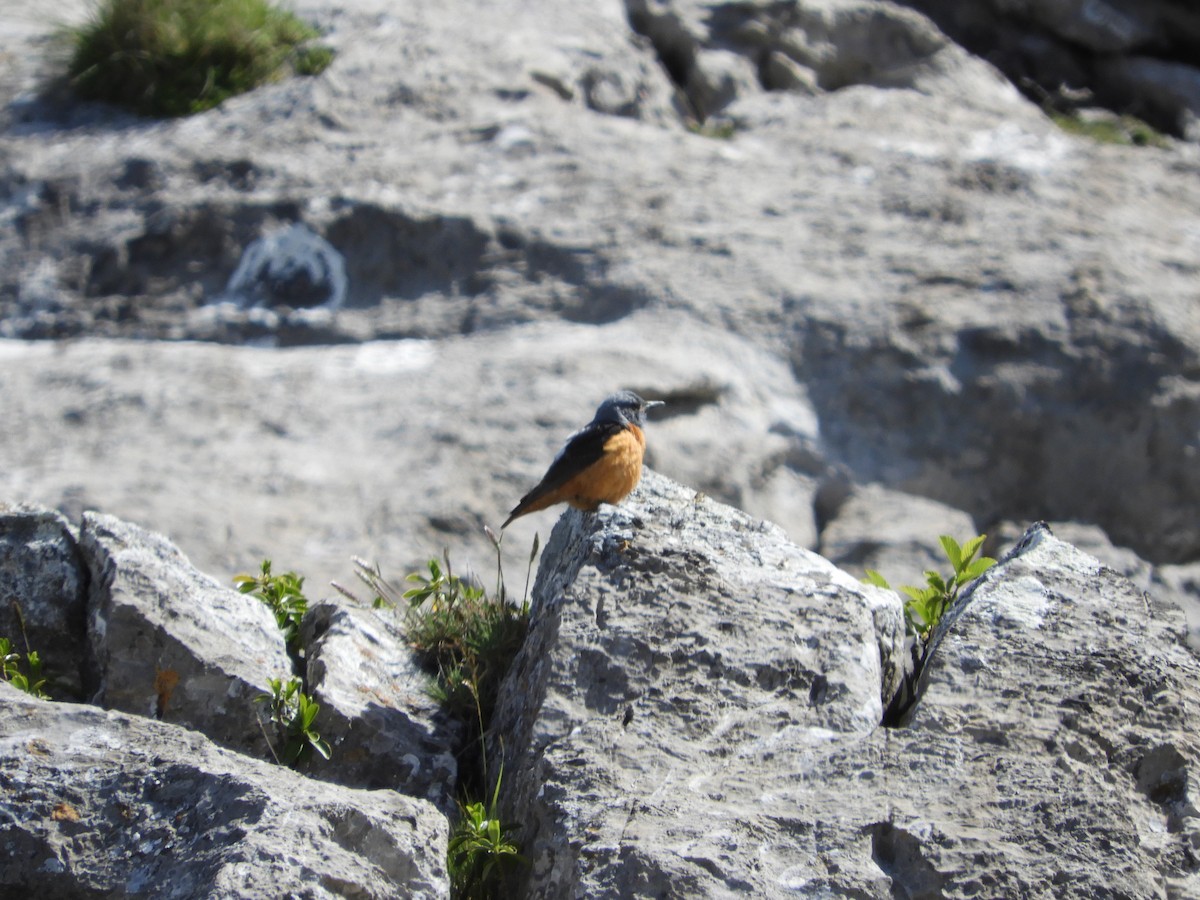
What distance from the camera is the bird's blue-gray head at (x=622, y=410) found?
6.36m

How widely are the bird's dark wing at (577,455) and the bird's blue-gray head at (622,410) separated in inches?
7.7

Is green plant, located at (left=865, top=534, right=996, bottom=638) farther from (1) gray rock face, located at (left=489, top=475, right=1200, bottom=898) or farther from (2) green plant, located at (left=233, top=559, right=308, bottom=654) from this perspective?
(2) green plant, located at (left=233, top=559, right=308, bottom=654)

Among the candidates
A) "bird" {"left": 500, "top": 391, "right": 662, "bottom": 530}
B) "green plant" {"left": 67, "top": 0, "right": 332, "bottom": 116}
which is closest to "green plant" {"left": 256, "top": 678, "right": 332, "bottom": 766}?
"bird" {"left": 500, "top": 391, "right": 662, "bottom": 530}

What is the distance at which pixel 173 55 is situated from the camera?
10180 millimetres

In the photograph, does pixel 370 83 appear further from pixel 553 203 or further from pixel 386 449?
pixel 386 449

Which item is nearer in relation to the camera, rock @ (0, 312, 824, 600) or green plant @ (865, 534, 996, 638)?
green plant @ (865, 534, 996, 638)

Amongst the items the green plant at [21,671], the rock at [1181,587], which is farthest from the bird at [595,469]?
the rock at [1181,587]

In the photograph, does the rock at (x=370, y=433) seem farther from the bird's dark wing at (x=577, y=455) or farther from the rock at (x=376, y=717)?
the rock at (x=376, y=717)

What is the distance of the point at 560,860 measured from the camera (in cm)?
346

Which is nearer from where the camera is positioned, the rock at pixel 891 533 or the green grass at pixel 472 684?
the green grass at pixel 472 684

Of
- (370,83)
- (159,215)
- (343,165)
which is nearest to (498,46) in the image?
(370,83)

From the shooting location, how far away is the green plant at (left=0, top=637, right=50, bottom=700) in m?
4.26

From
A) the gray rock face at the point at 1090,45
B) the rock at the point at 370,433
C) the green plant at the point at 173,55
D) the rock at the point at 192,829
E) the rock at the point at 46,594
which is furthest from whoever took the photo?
the gray rock face at the point at 1090,45

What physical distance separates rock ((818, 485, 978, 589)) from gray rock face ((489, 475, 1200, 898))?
3.20m
